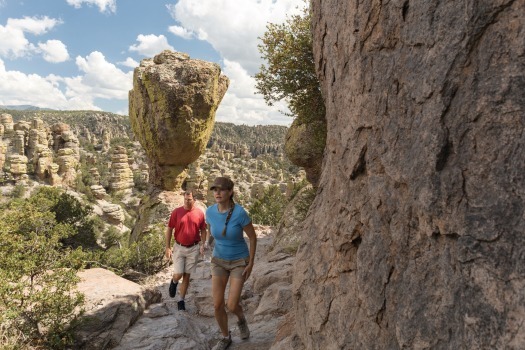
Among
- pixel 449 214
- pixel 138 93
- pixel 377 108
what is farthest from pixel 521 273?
pixel 138 93

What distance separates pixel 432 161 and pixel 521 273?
919mm

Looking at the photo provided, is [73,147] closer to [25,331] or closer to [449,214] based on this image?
[25,331]

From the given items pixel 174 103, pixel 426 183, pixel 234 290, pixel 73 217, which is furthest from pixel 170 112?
pixel 426 183

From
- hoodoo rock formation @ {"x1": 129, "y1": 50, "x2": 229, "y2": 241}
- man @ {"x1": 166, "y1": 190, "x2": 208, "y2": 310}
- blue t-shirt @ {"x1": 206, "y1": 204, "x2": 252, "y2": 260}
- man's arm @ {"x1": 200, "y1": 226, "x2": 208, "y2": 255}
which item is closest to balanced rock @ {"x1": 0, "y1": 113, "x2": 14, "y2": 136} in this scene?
hoodoo rock formation @ {"x1": 129, "y1": 50, "x2": 229, "y2": 241}

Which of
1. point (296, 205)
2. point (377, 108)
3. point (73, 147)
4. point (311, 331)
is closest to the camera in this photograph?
point (377, 108)

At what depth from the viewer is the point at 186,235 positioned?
6.38 meters

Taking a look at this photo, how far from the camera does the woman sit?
15.0 feet

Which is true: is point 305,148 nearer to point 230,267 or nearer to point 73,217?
point 230,267

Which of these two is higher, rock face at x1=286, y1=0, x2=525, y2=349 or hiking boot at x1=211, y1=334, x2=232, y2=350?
rock face at x1=286, y1=0, x2=525, y2=349

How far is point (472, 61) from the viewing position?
2391 mm

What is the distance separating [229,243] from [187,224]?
1.95 meters

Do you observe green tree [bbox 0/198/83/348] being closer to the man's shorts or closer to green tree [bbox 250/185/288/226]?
the man's shorts

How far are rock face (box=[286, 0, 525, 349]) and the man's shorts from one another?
123 inches

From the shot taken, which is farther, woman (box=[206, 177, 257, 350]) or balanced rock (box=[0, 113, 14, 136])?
balanced rock (box=[0, 113, 14, 136])
